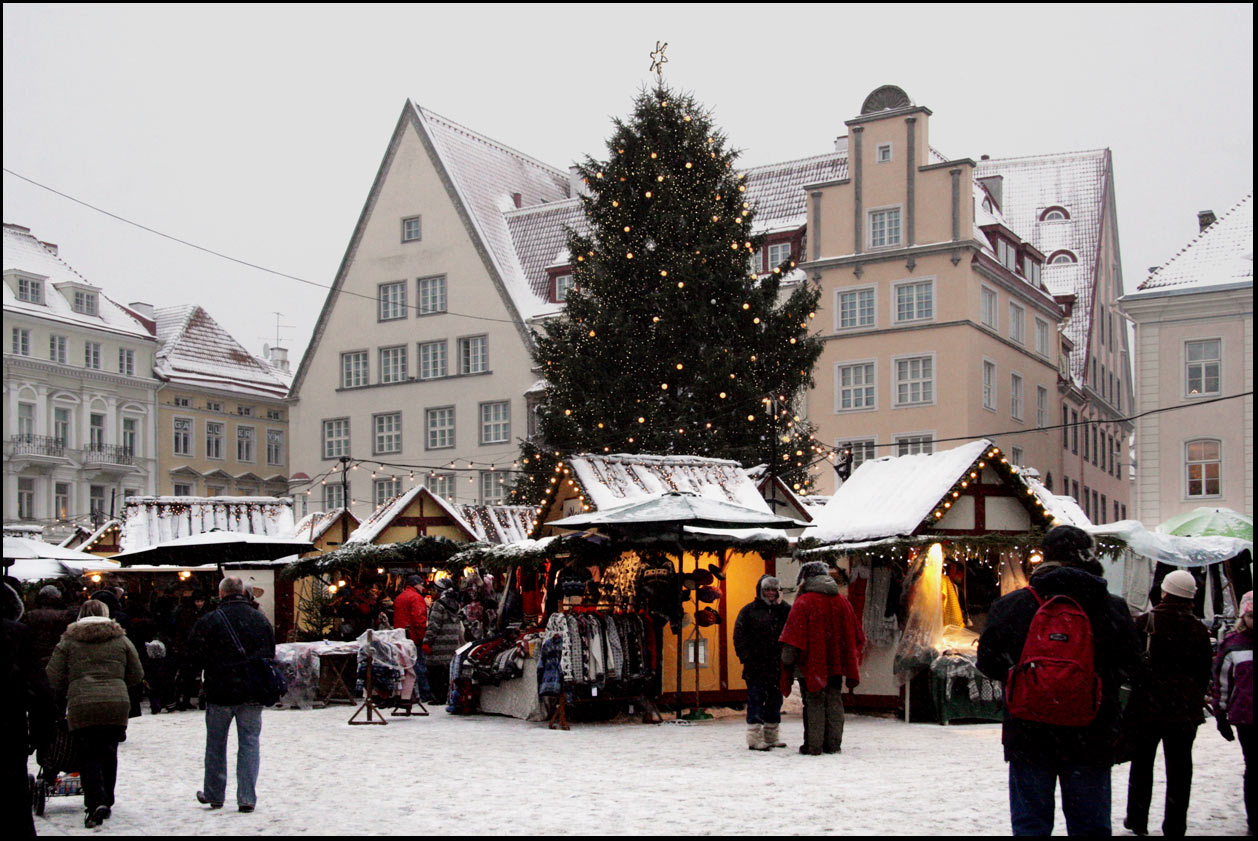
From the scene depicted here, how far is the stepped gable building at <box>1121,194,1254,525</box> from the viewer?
1358 inches

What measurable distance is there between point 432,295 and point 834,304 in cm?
1402

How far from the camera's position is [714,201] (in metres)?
30.3

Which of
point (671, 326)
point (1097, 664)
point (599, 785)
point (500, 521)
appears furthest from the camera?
point (671, 326)

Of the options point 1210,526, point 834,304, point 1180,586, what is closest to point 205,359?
point 834,304

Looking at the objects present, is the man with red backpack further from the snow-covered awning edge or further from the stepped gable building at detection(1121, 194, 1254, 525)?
the stepped gable building at detection(1121, 194, 1254, 525)

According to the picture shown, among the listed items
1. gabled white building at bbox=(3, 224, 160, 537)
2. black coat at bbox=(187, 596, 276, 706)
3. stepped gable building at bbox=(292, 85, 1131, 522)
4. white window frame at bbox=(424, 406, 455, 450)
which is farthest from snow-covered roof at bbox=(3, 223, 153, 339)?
black coat at bbox=(187, 596, 276, 706)

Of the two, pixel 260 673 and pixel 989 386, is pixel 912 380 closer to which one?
pixel 989 386

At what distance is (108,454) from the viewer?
54625 millimetres

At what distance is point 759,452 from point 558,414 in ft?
13.2

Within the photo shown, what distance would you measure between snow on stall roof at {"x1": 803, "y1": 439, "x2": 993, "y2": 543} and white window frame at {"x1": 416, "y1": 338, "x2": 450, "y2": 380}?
1225 inches

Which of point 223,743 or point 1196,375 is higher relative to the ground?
point 1196,375

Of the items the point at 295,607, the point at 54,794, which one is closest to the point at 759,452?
the point at 295,607

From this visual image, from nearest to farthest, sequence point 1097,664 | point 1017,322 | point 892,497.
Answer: point 1097,664, point 892,497, point 1017,322

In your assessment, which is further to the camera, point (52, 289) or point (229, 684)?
point (52, 289)
